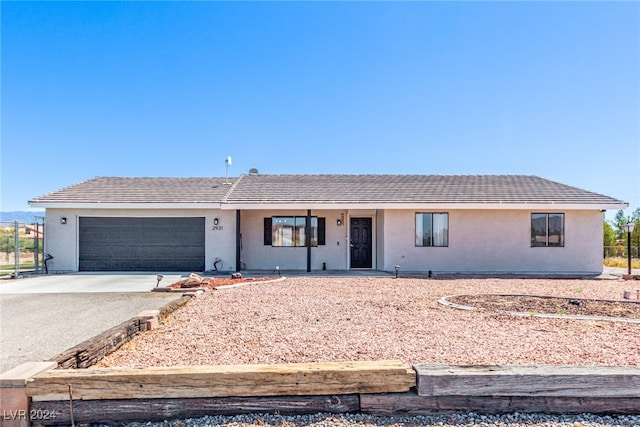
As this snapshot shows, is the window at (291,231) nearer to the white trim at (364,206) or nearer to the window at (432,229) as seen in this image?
the white trim at (364,206)

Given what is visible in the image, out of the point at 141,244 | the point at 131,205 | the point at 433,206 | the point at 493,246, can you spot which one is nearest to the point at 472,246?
the point at 493,246

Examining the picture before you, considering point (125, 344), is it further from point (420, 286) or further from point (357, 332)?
point (420, 286)

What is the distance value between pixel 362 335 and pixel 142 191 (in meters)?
13.4

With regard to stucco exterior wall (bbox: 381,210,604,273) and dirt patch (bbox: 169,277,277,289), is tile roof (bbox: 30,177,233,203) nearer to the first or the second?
dirt patch (bbox: 169,277,277,289)

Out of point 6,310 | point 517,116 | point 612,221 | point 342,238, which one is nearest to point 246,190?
point 342,238

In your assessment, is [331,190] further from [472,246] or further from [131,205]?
[131,205]

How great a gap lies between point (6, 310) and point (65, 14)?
27.6ft

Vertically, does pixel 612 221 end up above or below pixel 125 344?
above

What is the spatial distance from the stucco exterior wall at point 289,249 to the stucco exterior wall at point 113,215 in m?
0.75

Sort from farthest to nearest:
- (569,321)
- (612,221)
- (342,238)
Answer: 1. (612,221)
2. (342,238)
3. (569,321)

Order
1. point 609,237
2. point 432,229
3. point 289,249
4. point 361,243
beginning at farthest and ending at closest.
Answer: point 609,237, point 361,243, point 289,249, point 432,229

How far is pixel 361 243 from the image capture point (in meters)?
15.1

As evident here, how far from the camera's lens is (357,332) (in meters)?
5.23

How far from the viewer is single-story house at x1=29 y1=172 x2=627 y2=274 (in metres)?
13.7
